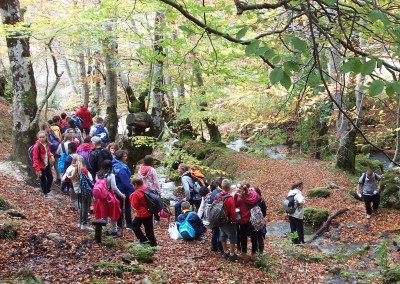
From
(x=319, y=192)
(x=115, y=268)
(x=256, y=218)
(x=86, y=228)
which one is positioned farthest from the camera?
(x=319, y=192)

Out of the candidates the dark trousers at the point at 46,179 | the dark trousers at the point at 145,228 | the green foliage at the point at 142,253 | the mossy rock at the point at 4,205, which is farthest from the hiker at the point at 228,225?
the dark trousers at the point at 46,179

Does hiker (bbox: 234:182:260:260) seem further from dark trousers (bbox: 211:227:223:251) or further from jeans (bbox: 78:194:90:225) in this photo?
jeans (bbox: 78:194:90:225)

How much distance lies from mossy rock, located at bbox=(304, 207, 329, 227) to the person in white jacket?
2.16 m

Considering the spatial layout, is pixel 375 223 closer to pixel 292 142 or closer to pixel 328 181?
pixel 328 181

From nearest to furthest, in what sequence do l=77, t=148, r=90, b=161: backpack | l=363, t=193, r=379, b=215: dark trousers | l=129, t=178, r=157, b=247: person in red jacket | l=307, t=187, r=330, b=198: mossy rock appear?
l=129, t=178, r=157, b=247: person in red jacket < l=77, t=148, r=90, b=161: backpack < l=363, t=193, r=379, b=215: dark trousers < l=307, t=187, r=330, b=198: mossy rock

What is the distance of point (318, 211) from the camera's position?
11.8 metres

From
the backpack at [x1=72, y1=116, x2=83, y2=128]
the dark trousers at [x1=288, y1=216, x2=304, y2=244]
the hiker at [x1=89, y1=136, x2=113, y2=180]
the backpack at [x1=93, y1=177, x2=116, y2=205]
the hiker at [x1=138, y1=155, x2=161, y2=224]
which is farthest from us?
the backpack at [x1=72, y1=116, x2=83, y2=128]

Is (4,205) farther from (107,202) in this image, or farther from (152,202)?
(152,202)

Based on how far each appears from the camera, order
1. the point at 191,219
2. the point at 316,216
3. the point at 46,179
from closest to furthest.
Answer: the point at 191,219 < the point at 46,179 < the point at 316,216

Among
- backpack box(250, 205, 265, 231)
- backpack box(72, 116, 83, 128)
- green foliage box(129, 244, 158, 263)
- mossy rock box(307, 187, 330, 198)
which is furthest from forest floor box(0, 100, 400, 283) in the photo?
backpack box(72, 116, 83, 128)

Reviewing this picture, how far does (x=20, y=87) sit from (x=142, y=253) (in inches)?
228

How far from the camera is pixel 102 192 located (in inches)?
280

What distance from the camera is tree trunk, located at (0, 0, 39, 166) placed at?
31.6ft

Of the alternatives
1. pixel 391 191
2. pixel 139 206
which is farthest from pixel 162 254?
pixel 391 191
